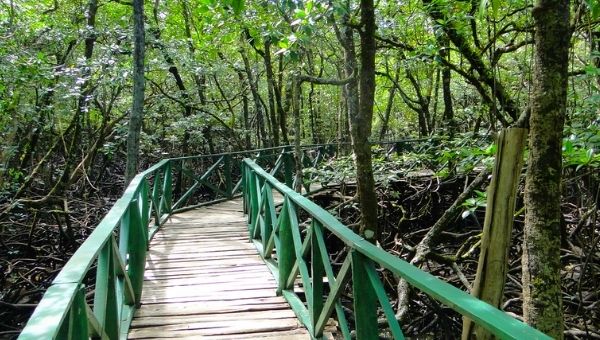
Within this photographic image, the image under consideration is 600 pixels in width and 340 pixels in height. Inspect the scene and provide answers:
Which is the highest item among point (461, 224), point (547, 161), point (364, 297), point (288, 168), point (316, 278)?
point (547, 161)

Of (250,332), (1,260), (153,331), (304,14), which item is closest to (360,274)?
(250,332)

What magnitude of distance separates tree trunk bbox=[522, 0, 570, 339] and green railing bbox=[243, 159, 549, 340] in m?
0.74

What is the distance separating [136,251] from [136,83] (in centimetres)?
348

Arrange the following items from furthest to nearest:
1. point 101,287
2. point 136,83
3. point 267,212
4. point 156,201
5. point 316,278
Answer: point 136,83, point 156,201, point 267,212, point 316,278, point 101,287

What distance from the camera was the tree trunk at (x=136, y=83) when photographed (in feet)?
22.0

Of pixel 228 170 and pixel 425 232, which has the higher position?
pixel 228 170

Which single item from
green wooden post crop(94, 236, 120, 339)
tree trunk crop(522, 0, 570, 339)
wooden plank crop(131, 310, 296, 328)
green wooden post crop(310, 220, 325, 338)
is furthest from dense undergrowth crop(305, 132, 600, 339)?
green wooden post crop(94, 236, 120, 339)

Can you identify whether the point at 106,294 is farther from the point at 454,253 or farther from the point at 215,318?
the point at 454,253

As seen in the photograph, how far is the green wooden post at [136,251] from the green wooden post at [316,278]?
1.55 metres

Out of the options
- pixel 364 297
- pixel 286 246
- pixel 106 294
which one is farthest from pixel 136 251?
pixel 364 297

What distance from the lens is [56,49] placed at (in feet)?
32.7

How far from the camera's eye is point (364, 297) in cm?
222

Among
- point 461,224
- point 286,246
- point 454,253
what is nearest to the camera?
point 286,246

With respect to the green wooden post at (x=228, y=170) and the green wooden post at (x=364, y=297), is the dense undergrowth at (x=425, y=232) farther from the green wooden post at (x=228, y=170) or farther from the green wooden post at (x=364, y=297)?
the green wooden post at (x=228, y=170)
